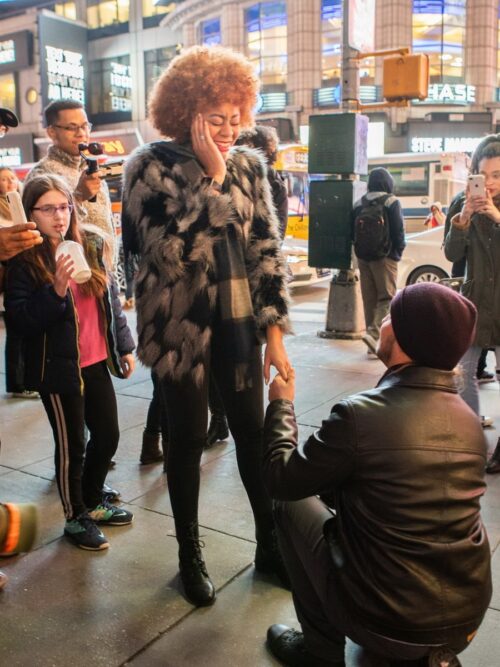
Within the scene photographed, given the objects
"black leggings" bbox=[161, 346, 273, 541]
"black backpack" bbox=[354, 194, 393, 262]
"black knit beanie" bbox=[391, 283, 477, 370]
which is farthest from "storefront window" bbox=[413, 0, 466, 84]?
"black knit beanie" bbox=[391, 283, 477, 370]

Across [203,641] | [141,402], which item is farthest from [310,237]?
[203,641]

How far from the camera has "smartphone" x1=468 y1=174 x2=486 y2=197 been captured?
3.98 m

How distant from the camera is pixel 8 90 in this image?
128 feet

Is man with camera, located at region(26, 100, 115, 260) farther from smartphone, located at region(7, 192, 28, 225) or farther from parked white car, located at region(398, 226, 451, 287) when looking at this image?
parked white car, located at region(398, 226, 451, 287)

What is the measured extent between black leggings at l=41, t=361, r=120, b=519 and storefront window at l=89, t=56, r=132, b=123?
36.2m

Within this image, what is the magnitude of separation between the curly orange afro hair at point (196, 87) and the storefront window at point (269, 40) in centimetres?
2929

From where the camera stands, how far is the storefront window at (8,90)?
38.6m

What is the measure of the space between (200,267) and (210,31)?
109 feet

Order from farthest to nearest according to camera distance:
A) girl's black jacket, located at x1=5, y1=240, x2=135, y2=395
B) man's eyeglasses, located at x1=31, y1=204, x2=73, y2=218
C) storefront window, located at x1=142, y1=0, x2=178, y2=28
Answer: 1. storefront window, located at x1=142, y1=0, x2=178, y2=28
2. man's eyeglasses, located at x1=31, y1=204, x2=73, y2=218
3. girl's black jacket, located at x1=5, y1=240, x2=135, y2=395

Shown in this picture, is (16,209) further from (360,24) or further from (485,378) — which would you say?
(360,24)

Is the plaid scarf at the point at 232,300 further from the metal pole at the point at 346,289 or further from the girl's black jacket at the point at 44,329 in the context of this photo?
the metal pole at the point at 346,289

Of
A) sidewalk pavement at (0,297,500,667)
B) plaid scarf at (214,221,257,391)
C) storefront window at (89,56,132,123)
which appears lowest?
sidewalk pavement at (0,297,500,667)

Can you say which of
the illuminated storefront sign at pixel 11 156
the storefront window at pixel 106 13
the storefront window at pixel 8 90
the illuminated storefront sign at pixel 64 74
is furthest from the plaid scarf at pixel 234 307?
the storefront window at pixel 8 90

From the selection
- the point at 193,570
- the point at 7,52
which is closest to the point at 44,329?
the point at 193,570
